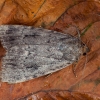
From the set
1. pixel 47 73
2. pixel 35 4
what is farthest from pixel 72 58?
pixel 35 4

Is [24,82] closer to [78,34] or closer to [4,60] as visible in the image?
[4,60]

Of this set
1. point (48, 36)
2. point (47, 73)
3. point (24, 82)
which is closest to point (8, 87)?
point (24, 82)

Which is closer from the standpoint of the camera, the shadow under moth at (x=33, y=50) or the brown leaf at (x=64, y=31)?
the brown leaf at (x=64, y=31)

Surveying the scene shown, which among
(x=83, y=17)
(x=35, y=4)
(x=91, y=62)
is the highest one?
(x=35, y=4)

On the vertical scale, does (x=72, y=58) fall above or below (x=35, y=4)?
below

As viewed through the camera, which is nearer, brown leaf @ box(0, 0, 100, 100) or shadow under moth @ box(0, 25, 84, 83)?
brown leaf @ box(0, 0, 100, 100)

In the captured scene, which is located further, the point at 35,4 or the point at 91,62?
the point at 91,62

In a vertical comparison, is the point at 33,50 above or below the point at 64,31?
below
